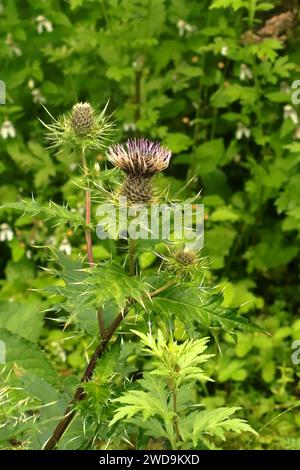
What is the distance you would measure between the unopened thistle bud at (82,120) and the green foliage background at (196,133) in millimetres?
1648

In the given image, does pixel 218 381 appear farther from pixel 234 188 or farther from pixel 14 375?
pixel 234 188

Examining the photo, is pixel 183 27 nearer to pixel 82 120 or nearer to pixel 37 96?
pixel 37 96

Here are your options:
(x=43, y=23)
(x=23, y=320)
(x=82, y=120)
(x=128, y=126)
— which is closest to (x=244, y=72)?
(x=128, y=126)

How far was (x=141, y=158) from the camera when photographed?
6.21 ft

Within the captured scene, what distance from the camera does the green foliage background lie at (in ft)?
12.9

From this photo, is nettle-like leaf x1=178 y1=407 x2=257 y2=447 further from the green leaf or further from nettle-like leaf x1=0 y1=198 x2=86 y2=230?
the green leaf

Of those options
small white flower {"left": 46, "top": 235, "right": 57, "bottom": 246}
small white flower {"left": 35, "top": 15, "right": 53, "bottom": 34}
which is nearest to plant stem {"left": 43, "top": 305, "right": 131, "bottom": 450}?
small white flower {"left": 46, "top": 235, "right": 57, "bottom": 246}

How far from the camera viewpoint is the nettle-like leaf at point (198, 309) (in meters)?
1.92

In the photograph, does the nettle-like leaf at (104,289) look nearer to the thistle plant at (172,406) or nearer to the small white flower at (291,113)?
the thistle plant at (172,406)

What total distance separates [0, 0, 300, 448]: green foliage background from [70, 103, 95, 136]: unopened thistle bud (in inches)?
64.9

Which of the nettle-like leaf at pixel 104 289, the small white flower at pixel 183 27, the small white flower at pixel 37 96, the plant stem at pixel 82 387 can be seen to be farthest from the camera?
the small white flower at pixel 37 96

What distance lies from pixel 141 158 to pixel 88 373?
68 centimetres

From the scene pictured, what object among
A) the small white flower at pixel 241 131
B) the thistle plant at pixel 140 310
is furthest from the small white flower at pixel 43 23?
the thistle plant at pixel 140 310
